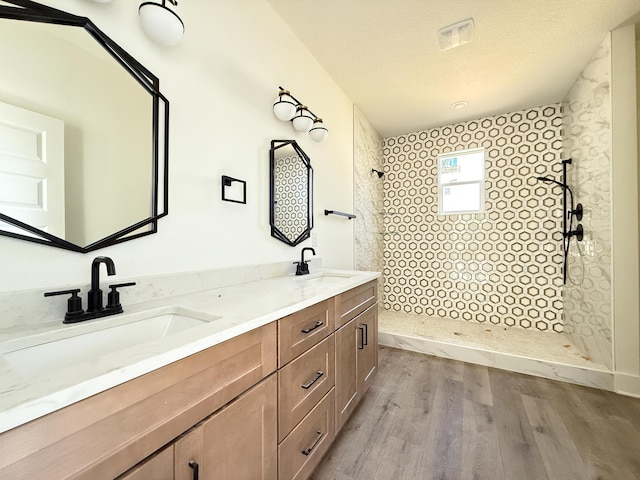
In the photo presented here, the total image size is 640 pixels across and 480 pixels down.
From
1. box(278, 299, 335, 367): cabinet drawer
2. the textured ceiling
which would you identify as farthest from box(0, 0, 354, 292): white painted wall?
box(278, 299, 335, 367): cabinet drawer

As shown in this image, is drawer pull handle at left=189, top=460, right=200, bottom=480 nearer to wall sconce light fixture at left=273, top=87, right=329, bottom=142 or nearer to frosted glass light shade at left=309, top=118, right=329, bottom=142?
wall sconce light fixture at left=273, top=87, right=329, bottom=142

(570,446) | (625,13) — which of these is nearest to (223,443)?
(570,446)

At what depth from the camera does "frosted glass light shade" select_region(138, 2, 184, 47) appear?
1019 millimetres

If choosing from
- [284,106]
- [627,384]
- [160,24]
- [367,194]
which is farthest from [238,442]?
[367,194]

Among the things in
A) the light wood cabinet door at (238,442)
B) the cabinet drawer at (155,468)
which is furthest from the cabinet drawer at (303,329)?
the cabinet drawer at (155,468)

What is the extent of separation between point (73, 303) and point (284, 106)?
1.52 meters

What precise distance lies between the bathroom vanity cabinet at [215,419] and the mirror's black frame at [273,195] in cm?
66

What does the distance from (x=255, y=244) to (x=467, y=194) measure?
3.00m

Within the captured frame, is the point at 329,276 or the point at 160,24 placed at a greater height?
the point at 160,24

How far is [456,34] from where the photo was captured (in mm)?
1948

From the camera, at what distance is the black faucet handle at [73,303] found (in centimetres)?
78

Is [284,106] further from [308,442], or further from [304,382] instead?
[308,442]

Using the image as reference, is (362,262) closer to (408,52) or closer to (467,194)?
(467,194)

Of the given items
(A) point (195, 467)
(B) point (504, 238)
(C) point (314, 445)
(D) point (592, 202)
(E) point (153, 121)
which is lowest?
(C) point (314, 445)
